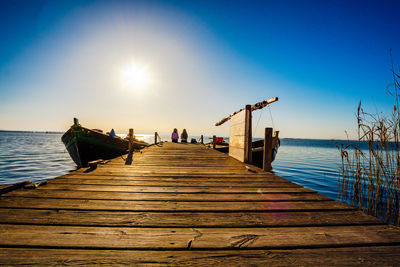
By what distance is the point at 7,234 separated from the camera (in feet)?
4.66

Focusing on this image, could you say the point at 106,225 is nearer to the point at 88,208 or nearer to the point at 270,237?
the point at 88,208

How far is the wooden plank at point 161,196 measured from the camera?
2333 mm

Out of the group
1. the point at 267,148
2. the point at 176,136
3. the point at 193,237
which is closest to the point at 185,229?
the point at 193,237

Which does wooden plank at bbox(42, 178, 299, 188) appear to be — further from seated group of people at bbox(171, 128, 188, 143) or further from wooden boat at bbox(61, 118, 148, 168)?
seated group of people at bbox(171, 128, 188, 143)

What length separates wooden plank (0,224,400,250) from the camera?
1.35 meters

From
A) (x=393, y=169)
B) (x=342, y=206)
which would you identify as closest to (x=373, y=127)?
(x=393, y=169)

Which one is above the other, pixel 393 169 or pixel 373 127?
pixel 373 127

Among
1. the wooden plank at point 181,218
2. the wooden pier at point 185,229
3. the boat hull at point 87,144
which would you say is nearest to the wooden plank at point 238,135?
the wooden pier at point 185,229

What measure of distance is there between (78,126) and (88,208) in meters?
8.53

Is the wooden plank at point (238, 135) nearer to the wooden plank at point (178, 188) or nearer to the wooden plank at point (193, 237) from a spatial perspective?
the wooden plank at point (178, 188)

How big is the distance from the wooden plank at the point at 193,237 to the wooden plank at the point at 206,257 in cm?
6

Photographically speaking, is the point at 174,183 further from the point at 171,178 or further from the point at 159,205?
the point at 159,205

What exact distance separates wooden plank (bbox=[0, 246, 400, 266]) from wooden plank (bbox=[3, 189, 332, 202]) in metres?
1.07

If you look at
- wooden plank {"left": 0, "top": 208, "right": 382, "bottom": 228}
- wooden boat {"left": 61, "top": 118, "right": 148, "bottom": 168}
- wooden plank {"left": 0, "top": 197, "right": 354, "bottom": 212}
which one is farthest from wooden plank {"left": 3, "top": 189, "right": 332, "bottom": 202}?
wooden boat {"left": 61, "top": 118, "right": 148, "bottom": 168}
